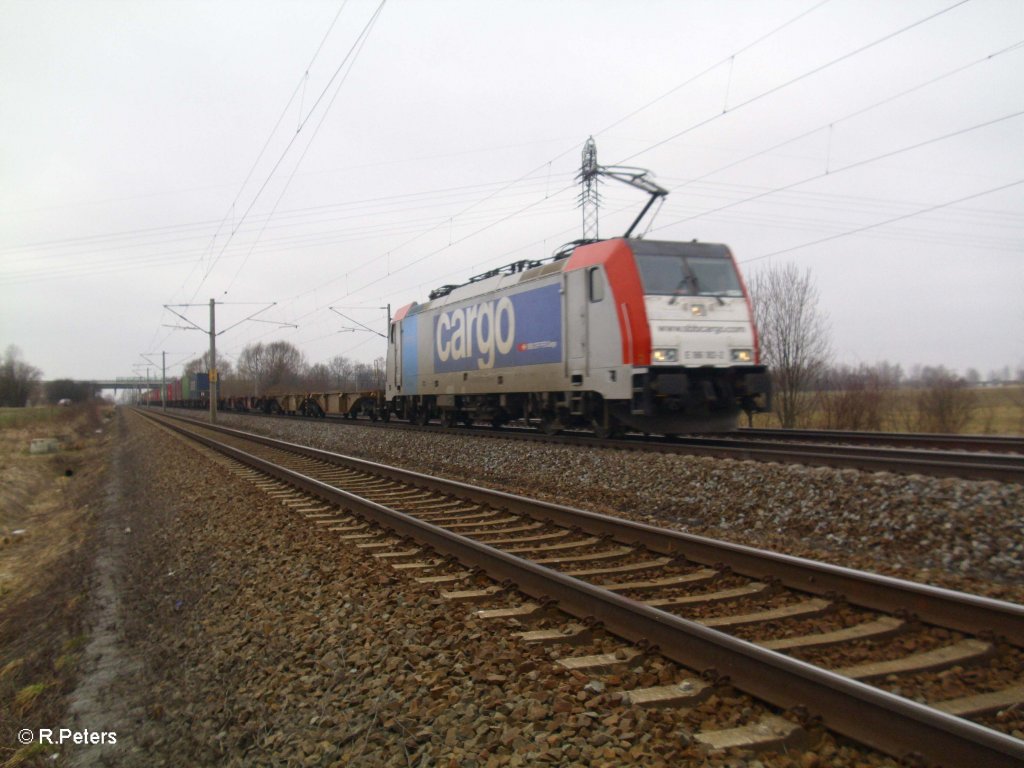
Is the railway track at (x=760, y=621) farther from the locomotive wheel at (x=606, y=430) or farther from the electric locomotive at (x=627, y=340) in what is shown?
the locomotive wheel at (x=606, y=430)

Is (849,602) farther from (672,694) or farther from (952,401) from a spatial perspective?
(952,401)

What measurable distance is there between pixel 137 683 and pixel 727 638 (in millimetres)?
3848

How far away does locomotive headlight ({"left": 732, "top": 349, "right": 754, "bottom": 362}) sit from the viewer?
1184cm

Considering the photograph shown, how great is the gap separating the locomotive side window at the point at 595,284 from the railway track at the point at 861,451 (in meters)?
2.49

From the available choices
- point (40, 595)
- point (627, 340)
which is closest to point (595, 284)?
point (627, 340)

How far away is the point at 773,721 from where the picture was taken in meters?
3.12

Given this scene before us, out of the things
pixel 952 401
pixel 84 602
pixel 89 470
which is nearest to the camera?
pixel 84 602

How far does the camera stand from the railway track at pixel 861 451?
24.6ft

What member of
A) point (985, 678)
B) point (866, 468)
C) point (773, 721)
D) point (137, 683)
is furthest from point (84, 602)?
point (866, 468)

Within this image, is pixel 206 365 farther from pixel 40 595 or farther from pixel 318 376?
pixel 40 595

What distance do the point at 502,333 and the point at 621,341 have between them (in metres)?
4.31

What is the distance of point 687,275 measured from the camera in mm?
11945

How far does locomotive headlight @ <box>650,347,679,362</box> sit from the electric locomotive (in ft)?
0.06
